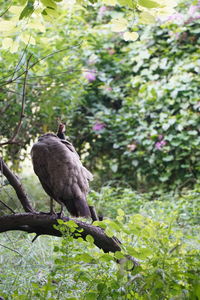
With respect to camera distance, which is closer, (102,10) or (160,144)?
(160,144)

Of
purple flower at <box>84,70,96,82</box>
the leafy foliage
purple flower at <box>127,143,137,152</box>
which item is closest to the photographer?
the leafy foliage

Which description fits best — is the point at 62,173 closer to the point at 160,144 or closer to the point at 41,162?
the point at 41,162

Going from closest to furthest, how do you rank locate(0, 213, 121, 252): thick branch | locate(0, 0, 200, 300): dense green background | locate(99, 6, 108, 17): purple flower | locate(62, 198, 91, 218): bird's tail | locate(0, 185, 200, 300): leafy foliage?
locate(0, 185, 200, 300): leafy foliage, locate(0, 213, 121, 252): thick branch, locate(62, 198, 91, 218): bird's tail, locate(0, 0, 200, 300): dense green background, locate(99, 6, 108, 17): purple flower

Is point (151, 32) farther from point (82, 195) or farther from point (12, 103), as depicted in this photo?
point (82, 195)

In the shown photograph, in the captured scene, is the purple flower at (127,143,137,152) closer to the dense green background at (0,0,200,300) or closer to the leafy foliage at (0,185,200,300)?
the dense green background at (0,0,200,300)

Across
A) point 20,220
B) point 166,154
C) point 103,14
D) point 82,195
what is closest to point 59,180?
point 82,195

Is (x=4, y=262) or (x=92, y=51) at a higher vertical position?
(x=92, y=51)

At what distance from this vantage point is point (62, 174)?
245cm

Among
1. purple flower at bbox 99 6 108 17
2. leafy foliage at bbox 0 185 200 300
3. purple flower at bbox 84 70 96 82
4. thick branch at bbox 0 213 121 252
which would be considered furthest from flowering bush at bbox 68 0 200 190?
thick branch at bbox 0 213 121 252

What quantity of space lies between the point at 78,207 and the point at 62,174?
208 mm

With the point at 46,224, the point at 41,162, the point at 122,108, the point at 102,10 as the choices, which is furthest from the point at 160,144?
the point at 46,224

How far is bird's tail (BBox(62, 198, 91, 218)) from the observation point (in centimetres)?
242

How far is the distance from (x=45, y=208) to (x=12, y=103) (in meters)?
1.29

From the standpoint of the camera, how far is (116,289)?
5.49ft
